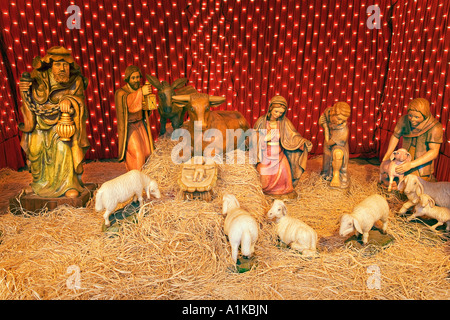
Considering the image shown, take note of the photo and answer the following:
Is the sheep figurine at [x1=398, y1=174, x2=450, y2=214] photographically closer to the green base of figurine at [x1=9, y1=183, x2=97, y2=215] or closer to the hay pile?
the hay pile

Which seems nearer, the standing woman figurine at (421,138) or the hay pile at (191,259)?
the hay pile at (191,259)

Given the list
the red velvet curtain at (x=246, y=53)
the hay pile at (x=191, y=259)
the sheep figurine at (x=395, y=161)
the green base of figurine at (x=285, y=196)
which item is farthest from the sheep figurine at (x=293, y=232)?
the red velvet curtain at (x=246, y=53)

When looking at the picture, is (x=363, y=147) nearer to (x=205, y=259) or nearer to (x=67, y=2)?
(x=205, y=259)

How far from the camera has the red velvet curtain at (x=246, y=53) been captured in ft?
18.8

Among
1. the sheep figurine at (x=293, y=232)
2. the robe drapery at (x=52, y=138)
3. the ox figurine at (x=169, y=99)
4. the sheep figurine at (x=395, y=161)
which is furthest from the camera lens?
the ox figurine at (x=169, y=99)

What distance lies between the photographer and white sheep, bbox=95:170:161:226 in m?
3.33

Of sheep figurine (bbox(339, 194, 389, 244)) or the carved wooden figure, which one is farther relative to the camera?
the carved wooden figure

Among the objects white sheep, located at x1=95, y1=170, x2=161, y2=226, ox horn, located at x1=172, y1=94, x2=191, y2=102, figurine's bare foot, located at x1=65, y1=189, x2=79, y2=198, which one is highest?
ox horn, located at x1=172, y1=94, x2=191, y2=102

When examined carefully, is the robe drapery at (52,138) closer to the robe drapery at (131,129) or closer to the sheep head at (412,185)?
the robe drapery at (131,129)

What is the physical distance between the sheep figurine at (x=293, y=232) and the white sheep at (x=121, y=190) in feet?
→ 4.01

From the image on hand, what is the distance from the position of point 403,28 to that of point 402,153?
2.62m

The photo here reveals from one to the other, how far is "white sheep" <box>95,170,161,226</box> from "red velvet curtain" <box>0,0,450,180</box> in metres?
2.89

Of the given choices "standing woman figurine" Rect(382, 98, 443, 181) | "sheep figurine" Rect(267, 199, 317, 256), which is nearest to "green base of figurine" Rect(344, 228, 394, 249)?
"sheep figurine" Rect(267, 199, 317, 256)

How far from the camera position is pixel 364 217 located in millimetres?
3318
